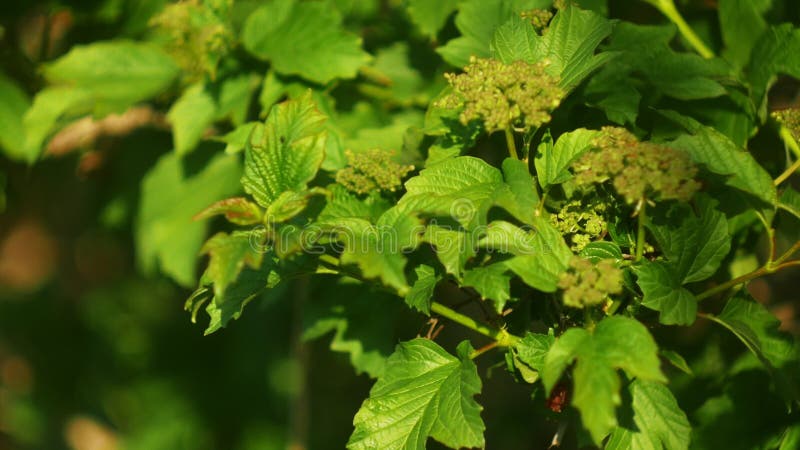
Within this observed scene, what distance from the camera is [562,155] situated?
1212mm

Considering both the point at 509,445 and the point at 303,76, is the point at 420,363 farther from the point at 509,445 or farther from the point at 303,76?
the point at 509,445

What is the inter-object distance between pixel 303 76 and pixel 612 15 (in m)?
0.76

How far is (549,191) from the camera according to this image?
1.26 metres

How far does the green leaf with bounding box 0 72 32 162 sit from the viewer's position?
81.4 inches

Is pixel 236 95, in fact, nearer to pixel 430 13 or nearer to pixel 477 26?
pixel 430 13

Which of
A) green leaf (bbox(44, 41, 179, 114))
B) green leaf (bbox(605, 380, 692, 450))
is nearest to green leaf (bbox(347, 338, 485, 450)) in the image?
green leaf (bbox(605, 380, 692, 450))

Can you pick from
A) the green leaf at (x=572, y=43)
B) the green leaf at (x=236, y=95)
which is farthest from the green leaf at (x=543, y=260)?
the green leaf at (x=236, y=95)

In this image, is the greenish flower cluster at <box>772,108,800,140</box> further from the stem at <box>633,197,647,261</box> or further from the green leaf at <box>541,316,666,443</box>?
the green leaf at <box>541,316,666,443</box>

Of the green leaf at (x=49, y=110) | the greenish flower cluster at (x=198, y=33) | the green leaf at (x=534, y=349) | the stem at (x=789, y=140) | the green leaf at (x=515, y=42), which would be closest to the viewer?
the green leaf at (x=534, y=349)

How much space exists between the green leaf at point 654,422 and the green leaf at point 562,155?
34cm

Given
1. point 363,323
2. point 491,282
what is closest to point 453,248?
point 491,282

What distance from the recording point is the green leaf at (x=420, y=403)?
117 centimetres

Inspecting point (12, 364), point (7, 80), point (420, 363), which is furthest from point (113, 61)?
point (12, 364)

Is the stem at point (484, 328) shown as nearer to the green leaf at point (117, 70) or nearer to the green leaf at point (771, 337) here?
the green leaf at point (771, 337)
